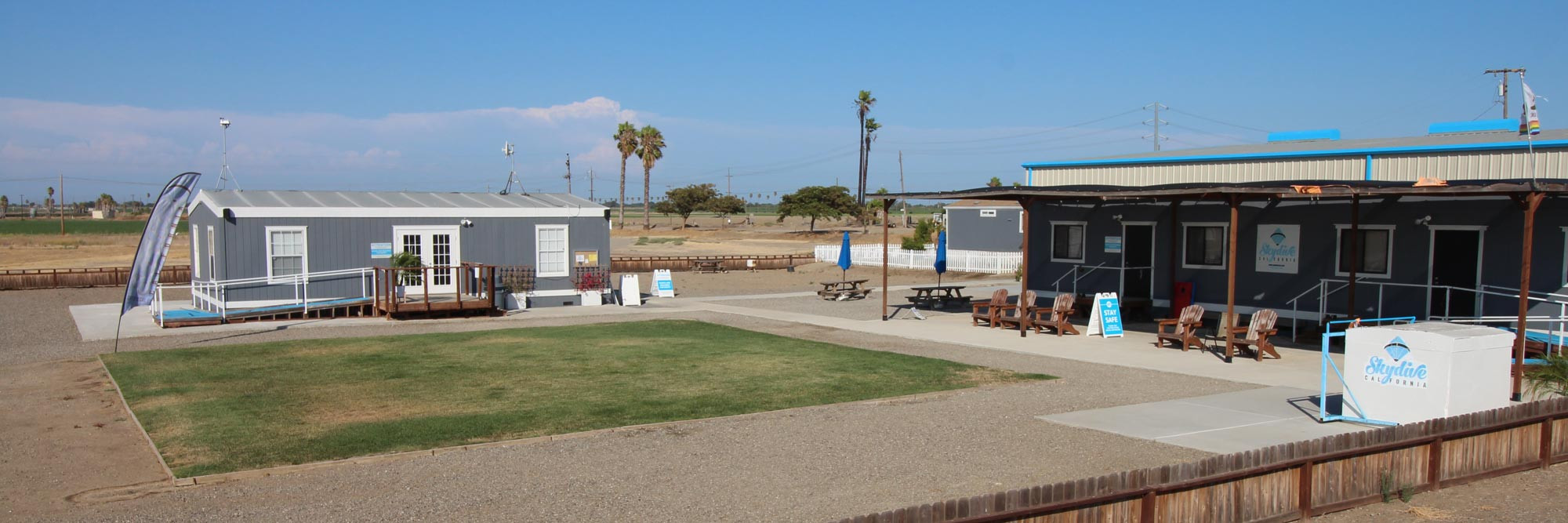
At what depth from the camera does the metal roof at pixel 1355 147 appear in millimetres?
18703

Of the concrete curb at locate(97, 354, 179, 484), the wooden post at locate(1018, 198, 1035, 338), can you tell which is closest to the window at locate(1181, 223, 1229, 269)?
the wooden post at locate(1018, 198, 1035, 338)

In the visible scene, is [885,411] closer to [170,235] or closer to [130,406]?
[130,406]

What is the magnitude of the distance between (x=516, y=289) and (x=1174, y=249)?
14.6 metres

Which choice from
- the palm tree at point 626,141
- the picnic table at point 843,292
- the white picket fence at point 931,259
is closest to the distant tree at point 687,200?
the palm tree at point 626,141

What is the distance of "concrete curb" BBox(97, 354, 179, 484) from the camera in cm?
879

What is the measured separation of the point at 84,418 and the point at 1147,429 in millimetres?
11187

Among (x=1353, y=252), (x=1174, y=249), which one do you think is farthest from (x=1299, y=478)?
(x=1174, y=249)

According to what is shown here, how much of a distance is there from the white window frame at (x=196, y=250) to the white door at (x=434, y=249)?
462 cm

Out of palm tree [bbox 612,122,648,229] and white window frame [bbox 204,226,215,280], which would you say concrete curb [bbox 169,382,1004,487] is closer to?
white window frame [bbox 204,226,215,280]

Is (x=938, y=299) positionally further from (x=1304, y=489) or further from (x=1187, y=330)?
(x=1304, y=489)

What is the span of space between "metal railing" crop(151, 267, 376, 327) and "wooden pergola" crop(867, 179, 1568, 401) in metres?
11.6

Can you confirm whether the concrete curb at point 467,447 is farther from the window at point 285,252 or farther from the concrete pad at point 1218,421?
the window at point 285,252

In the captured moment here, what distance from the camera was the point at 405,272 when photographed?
23.5m

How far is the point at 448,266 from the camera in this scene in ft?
77.6
